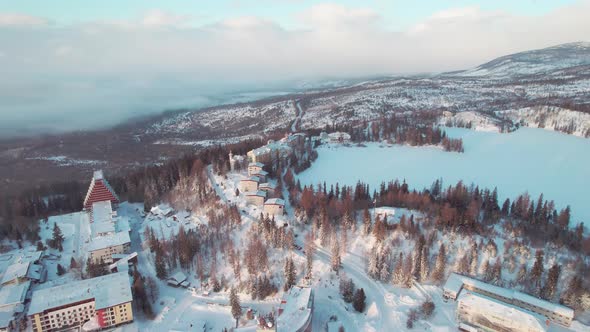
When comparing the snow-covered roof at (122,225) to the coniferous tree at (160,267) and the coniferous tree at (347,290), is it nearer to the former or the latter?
the coniferous tree at (160,267)

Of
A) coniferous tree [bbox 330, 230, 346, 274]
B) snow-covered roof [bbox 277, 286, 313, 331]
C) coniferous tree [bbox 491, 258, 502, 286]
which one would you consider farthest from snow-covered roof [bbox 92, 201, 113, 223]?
coniferous tree [bbox 491, 258, 502, 286]

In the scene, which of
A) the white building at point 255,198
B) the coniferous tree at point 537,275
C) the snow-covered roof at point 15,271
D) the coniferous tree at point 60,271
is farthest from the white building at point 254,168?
the coniferous tree at point 537,275

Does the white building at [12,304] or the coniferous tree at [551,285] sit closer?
the white building at [12,304]

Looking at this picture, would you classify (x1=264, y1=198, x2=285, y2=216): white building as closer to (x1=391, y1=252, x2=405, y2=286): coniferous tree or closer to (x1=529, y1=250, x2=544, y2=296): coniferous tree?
(x1=391, y1=252, x2=405, y2=286): coniferous tree

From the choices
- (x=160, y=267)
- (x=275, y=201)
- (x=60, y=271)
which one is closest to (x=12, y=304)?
(x=60, y=271)

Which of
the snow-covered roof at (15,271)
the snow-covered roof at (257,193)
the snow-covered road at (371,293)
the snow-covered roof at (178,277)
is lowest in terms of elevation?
the snow-covered road at (371,293)

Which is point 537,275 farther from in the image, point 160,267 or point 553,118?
point 553,118
